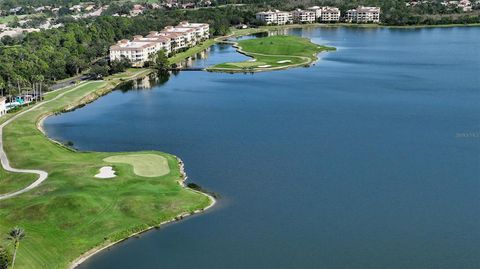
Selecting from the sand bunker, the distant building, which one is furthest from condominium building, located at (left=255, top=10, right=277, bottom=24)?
the sand bunker

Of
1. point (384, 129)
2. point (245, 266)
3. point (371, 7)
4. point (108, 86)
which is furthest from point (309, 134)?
point (371, 7)

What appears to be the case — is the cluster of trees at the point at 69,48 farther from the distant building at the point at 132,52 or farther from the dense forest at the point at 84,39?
the distant building at the point at 132,52

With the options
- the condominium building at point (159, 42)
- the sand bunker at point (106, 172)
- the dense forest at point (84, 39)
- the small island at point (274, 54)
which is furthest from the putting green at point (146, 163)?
the condominium building at point (159, 42)

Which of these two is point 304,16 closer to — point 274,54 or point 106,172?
point 274,54

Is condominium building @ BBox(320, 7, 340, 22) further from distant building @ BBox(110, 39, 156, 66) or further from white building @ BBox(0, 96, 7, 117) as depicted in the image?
white building @ BBox(0, 96, 7, 117)

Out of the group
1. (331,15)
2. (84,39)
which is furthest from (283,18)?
(84,39)
